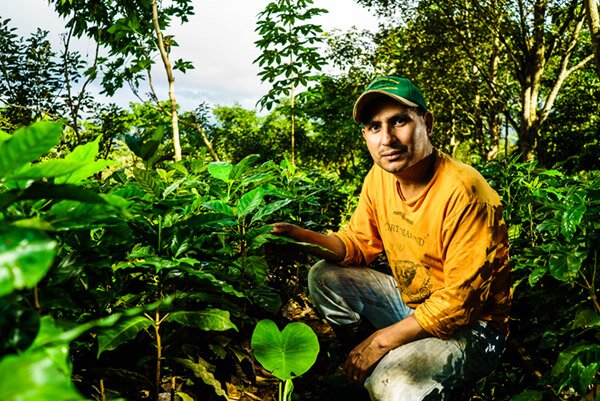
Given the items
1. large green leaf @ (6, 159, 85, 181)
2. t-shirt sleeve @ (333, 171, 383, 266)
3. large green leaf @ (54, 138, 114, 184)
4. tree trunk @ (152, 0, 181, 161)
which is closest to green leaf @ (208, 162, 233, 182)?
large green leaf @ (54, 138, 114, 184)

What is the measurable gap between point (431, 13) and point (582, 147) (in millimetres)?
5944

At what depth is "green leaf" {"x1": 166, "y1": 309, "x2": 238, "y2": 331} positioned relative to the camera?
138cm

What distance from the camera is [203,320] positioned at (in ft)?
4.55

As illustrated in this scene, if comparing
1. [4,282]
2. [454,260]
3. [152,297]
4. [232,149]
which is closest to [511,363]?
[454,260]

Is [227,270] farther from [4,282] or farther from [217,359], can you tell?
[4,282]

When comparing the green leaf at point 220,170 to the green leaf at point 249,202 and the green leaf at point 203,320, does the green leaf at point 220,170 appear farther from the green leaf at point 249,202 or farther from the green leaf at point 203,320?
the green leaf at point 203,320

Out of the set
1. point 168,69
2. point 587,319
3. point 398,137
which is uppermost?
point 168,69

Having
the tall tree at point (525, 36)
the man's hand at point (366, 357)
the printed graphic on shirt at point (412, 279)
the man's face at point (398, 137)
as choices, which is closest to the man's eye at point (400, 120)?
the man's face at point (398, 137)

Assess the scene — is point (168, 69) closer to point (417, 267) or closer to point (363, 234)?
point (363, 234)

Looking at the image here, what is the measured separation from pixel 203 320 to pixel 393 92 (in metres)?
1.32

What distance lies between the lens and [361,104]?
7.27 ft

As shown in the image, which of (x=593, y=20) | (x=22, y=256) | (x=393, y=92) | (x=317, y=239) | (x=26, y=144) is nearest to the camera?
(x=22, y=256)

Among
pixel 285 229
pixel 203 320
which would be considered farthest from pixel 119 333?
pixel 285 229

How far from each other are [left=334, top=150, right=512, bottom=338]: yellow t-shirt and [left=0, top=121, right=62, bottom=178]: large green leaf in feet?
5.19
